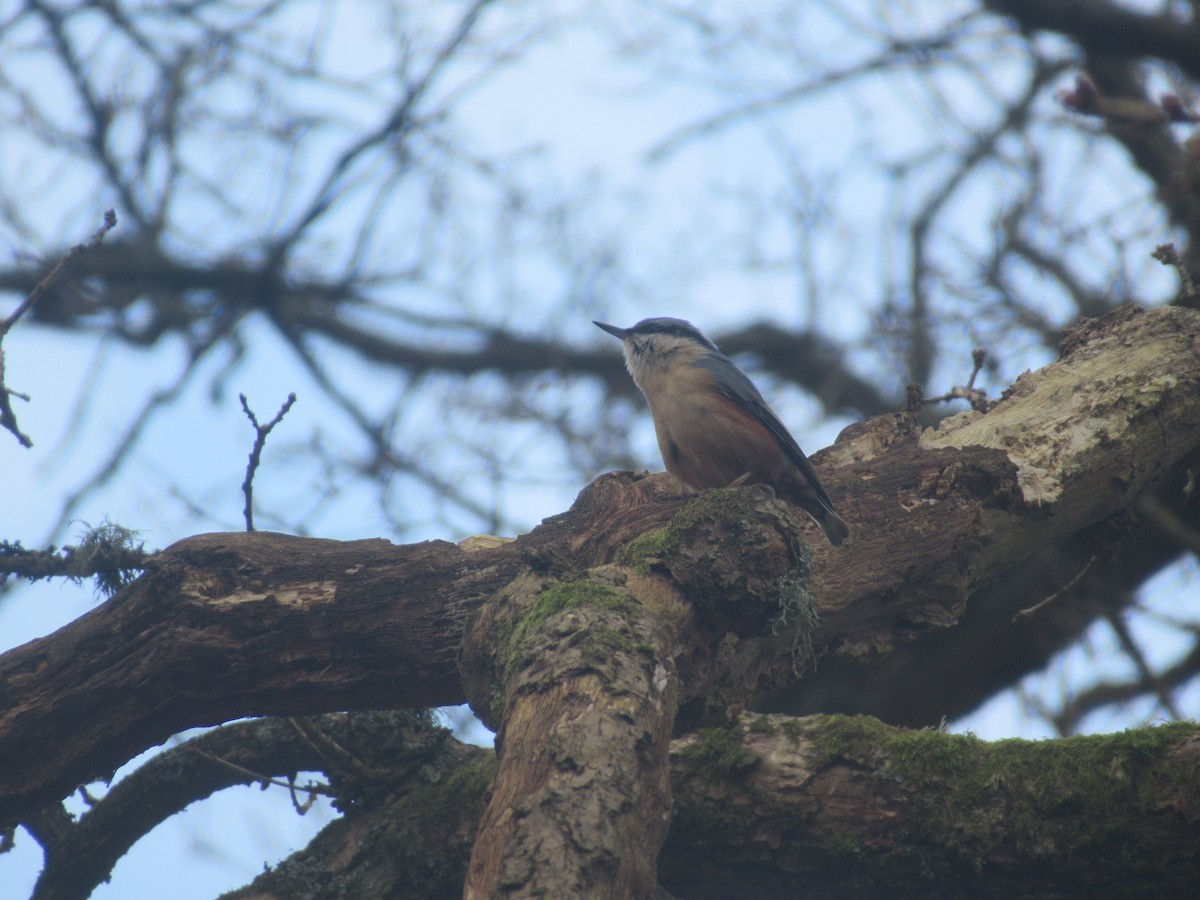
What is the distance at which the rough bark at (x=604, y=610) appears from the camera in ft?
7.61

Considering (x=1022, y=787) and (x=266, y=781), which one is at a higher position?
(x=266, y=781)

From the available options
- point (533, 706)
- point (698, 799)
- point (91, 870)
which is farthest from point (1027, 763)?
point (91, 870)

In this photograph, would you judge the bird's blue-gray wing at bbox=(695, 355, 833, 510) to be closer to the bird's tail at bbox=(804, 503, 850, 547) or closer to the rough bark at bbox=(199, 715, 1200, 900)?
the bird's tail at bbox=(804, 503, 850, 547)

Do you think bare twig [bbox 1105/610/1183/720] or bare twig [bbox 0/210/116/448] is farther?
bare twig [bbox 1105/610/1183/720]

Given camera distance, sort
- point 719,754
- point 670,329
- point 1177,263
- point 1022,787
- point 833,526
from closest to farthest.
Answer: point 1022,787
point 719,754
point 833,526
point 1177,263
point 670,329

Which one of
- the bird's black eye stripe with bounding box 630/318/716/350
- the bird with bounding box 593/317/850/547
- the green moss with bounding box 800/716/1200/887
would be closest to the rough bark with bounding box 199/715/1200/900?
the green moss with bounding box 800/716/1200/887

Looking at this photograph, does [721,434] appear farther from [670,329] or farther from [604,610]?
[604,610]

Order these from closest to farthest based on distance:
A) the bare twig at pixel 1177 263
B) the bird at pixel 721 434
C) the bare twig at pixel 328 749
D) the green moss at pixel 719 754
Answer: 1. the green moss at pixel 719 754
2. the bare twig at pixel 328 749
3. the bare twig at pixel 1177 263
4. the bird at pixel 721 434

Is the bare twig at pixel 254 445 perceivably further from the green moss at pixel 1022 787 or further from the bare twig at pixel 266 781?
the green moss at pixel 1022 787

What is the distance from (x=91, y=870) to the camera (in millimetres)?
3580

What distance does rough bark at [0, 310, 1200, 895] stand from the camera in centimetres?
232

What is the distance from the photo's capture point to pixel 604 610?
257cm

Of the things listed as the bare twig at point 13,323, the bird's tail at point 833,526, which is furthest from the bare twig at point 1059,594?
the bare twig at point 13,323

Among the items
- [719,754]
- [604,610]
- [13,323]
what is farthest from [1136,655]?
[13,323]
